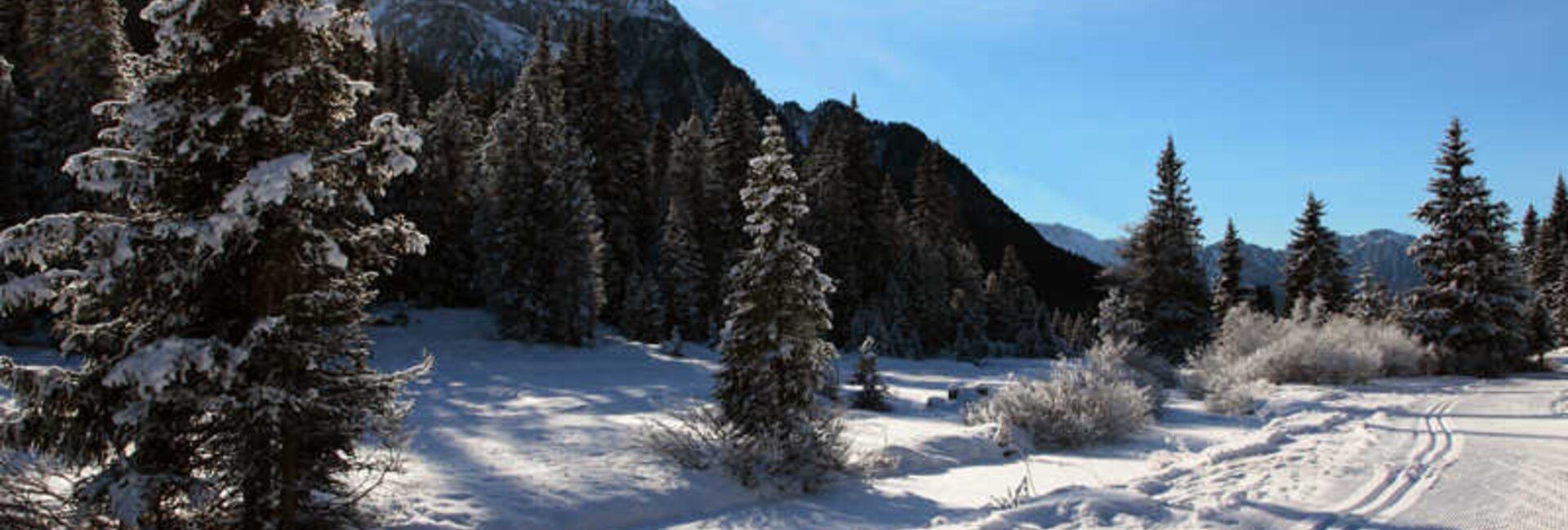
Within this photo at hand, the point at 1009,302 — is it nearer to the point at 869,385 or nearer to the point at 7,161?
the point at 869,385

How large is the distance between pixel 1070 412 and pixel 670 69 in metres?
131

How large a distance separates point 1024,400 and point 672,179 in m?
32.8

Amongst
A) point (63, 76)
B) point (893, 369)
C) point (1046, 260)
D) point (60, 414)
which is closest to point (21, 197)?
point (63, 76)

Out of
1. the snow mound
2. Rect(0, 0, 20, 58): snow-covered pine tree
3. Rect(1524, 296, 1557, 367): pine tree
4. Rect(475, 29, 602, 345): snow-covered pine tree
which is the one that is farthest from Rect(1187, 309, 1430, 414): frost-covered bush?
Rect(0, 0, 20, 58): snow-covered pine tree

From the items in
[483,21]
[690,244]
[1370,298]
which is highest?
[483,21]

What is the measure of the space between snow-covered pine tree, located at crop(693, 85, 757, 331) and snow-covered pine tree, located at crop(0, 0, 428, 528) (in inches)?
1348

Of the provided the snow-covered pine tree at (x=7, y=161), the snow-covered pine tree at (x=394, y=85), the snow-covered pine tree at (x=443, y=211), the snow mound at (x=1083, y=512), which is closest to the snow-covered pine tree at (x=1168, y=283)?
the snow mound at (x=1083, y=512)

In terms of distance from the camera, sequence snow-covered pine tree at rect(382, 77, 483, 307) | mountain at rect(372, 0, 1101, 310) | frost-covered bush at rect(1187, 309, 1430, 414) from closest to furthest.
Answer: frost-covered bush at rect(1187, 309, 1430, 414)
snow-covered pine tree at rect(382, 77, 483, 307)
mountain at rect(372, 0, 1101, 310)

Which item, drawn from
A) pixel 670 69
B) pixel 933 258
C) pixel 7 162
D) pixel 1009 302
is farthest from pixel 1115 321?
pixel 670 69

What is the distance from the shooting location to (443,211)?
3678cm

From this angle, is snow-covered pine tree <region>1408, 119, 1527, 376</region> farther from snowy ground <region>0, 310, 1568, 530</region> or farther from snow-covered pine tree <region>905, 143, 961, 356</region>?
snow-covered pine tree <region>905, 143, 961, 356</region>

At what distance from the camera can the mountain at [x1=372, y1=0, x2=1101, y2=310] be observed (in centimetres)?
11312

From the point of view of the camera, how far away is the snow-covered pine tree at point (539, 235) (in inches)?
1169

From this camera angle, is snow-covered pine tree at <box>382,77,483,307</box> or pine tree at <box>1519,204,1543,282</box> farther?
pine tree at <box>1519,204,1543,282</box>
